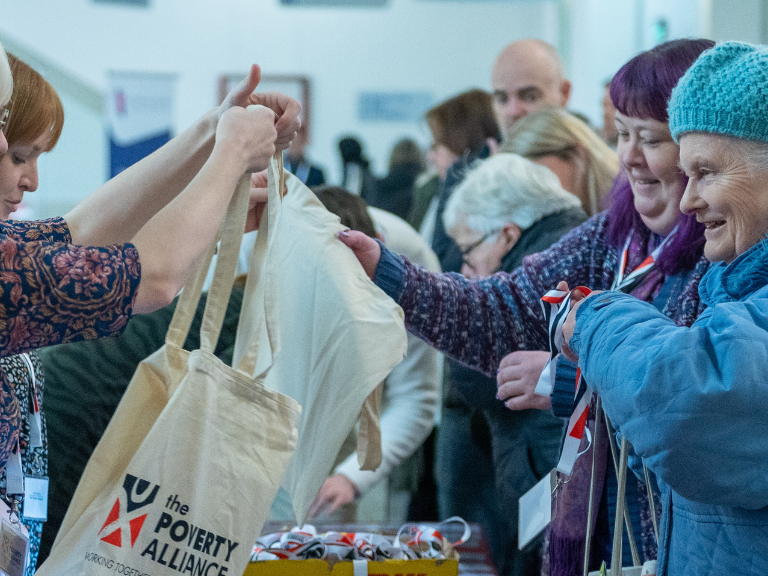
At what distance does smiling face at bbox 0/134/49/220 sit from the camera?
1392 millimetres

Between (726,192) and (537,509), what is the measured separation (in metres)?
0.63

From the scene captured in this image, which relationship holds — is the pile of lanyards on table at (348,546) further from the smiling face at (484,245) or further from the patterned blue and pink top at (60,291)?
the smiling face at (484,245)

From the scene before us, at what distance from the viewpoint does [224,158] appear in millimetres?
1272

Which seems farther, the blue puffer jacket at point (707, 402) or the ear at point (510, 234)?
the ear at point (510, 234)

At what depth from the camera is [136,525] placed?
118 centimetres

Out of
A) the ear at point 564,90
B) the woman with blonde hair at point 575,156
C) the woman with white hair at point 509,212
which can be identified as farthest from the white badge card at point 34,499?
the ear at point 564,90

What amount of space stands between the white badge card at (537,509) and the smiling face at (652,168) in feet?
1.69

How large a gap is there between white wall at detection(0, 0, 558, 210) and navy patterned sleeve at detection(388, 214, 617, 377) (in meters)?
7.88

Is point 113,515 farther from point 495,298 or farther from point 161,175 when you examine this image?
point 495,298

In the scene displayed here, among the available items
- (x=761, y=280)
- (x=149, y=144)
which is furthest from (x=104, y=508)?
(x=149, y=144)

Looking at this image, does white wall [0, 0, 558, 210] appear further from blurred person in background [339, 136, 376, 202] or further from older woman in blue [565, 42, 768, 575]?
older woman in blue [565, 42, 768, 575]

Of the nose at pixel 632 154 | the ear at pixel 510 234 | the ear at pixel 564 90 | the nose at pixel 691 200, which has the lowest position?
the ear at pixel 510 234

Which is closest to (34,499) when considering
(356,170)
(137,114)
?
(356,170)

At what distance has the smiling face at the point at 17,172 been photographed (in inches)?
54.8
